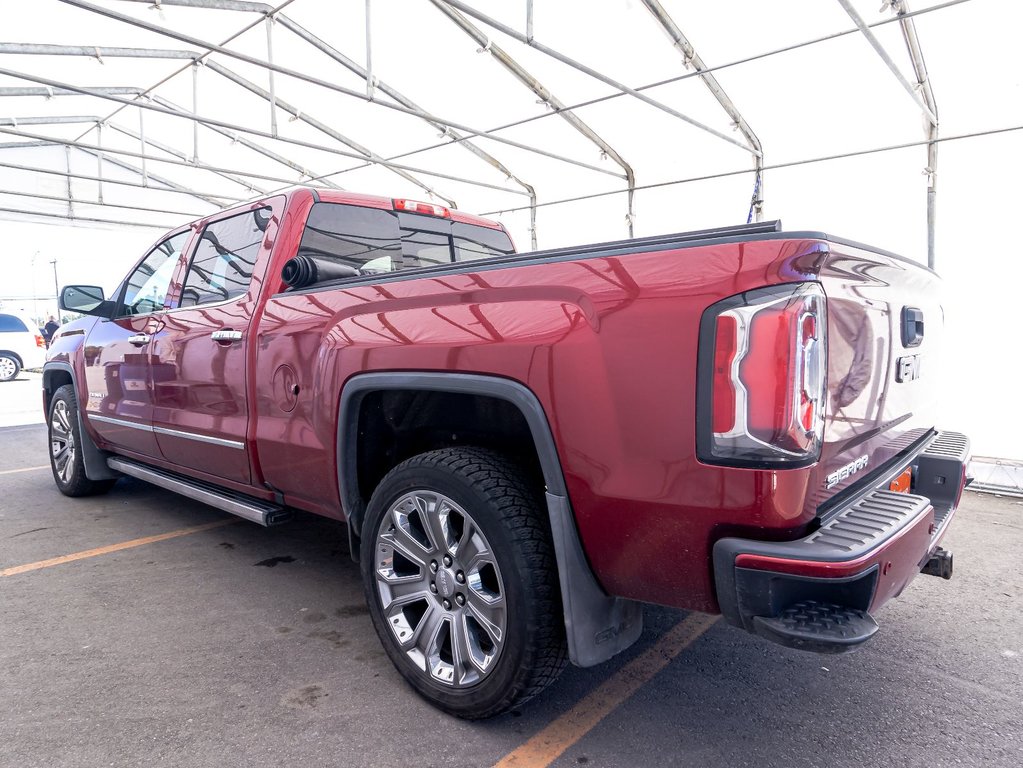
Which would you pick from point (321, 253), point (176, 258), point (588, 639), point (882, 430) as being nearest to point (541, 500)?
point (588, 639)

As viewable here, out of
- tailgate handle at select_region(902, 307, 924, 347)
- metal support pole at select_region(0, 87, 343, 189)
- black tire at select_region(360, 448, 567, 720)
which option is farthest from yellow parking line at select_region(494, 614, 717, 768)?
metal support pole at select_region(0, 87, 343, 189)

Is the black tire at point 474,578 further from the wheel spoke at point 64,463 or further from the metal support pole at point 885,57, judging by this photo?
the metal support pole at point 885,57

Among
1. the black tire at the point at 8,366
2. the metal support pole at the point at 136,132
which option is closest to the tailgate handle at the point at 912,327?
the metal support pole at the point at 136,132

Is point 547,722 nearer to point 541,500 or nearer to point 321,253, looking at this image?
point 541,500

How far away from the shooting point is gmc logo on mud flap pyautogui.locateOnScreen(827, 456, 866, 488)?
1681 mm

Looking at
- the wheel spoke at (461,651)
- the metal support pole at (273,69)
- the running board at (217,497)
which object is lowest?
the wheel spoke at (461,651)

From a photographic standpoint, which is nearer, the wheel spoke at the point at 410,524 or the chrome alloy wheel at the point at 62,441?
the wheel spoke at the point at 410,524

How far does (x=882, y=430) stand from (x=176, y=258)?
3.75m

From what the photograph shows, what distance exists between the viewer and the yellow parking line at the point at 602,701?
1993 mm

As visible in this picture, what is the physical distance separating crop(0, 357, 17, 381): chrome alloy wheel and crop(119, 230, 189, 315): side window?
16.2 meters

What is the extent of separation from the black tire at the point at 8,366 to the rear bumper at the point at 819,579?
66.9 feet

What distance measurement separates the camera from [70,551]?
3.81m

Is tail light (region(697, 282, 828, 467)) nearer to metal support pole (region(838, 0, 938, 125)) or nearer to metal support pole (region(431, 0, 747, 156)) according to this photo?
metal support pole (region(431, 0, 747, 156))

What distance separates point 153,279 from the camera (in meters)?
4.13
